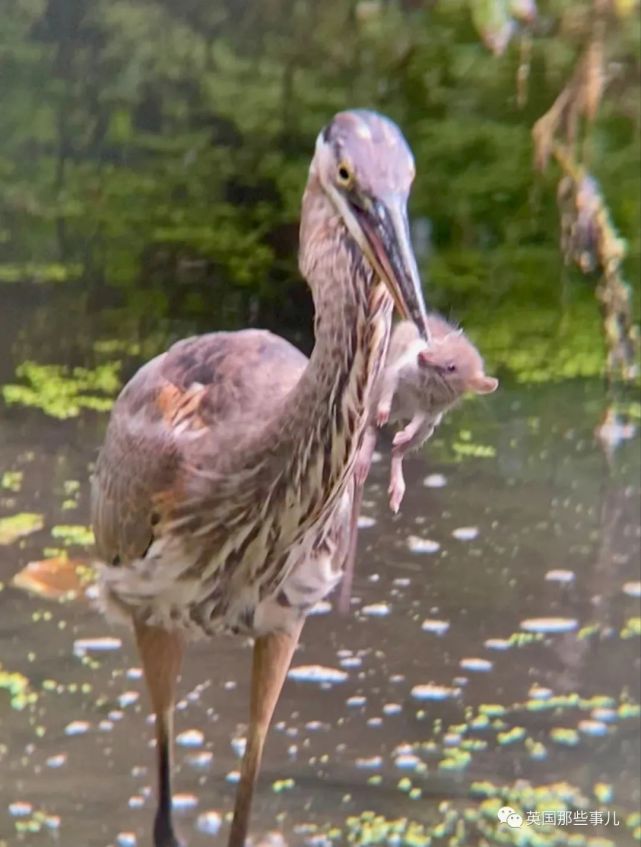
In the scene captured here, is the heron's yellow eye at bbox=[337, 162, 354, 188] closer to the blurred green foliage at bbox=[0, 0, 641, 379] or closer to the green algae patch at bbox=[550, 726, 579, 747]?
the green algae patch at bbox=[550, 726, 579, 747]

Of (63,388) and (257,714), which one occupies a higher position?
(257,714)

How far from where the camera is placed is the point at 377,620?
2250 millimetres

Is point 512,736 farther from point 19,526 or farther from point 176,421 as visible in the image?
point 19,526

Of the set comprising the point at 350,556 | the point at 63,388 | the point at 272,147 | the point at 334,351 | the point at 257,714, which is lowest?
the point at 63,388

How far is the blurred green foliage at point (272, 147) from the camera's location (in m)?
3.12

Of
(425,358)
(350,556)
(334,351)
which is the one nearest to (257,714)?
(350,556)

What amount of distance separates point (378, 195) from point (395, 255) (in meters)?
0.06

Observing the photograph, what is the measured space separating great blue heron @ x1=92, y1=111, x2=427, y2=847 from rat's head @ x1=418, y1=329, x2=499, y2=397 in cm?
18

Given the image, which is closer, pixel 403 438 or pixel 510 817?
pixel 403 438

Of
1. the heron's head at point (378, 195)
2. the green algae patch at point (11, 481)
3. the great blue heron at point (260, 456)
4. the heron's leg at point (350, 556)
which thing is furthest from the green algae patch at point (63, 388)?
the heron's head at point (378, 195)

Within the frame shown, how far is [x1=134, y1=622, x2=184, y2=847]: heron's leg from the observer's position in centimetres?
165

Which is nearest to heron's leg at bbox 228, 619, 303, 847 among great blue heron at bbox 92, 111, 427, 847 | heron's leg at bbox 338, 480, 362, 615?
great blue heron at bbox 92, 111, 427, 847

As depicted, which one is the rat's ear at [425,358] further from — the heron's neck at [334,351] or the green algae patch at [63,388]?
the green algae patch at [63,388]

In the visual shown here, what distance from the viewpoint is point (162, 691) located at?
5.53 feet
